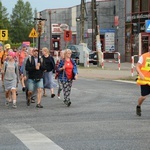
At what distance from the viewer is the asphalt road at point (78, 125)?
782 cm

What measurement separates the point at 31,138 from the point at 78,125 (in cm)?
155

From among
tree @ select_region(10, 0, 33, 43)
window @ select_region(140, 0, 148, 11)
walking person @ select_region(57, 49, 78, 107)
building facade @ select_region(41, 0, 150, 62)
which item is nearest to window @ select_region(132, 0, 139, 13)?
building facade @ select_region(41, 0, 150, 62)

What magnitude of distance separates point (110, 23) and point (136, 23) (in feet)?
57.7

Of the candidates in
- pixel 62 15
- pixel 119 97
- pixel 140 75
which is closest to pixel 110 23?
pixel 62 15

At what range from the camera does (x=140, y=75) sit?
10.6 metres

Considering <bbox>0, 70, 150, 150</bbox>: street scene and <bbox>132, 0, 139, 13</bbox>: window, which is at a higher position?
<bbox>132, 0, 139, 13</bbox>: window

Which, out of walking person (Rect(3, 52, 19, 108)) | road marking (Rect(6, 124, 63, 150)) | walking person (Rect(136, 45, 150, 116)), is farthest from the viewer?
walking person (Rect(3, 52, 19, 108))

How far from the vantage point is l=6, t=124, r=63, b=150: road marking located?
7.66 metres

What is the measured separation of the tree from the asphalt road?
10172 centimetres

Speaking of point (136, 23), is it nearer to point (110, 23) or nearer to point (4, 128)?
point (110, 23)

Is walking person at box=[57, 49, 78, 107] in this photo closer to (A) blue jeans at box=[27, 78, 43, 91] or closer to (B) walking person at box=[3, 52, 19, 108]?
(A) blue jeans at box=[27, 78, 43, 91]

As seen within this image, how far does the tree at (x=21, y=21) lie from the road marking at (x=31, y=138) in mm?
104970

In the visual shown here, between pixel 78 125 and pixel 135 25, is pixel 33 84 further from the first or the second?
pixel 135 25

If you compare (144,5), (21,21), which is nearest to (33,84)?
(144,5)
